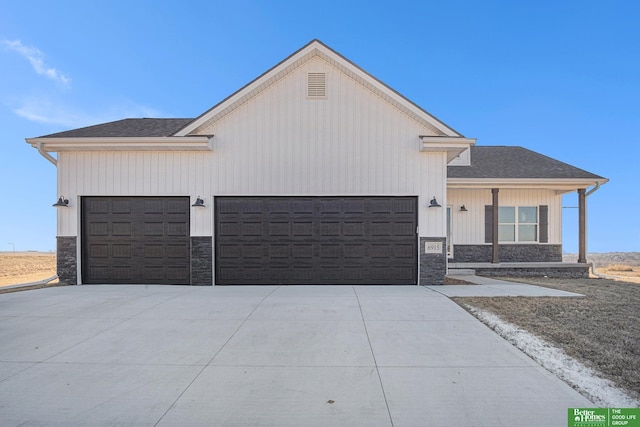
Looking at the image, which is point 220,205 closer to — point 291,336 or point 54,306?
point 54,306

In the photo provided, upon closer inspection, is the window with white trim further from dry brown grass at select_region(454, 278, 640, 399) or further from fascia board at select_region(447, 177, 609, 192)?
dry brown grass at select_region(454, 278, 640, 399)

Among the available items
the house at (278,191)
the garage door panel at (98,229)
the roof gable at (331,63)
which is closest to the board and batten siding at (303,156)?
the house at (278,191)

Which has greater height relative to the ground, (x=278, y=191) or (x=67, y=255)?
(x=278, y=191)

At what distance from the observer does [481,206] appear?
13.8 metres

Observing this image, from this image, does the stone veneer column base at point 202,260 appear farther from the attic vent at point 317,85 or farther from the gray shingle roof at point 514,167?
the gray shingle roof at point 514,167

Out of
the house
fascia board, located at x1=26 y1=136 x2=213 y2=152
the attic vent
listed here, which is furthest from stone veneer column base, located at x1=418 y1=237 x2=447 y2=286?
fascia board, located at x1=26 y1=136 x2=213 y2=152

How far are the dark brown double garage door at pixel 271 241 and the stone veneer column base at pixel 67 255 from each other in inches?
10.6

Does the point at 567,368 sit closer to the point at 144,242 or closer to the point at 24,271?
the point at 144,242

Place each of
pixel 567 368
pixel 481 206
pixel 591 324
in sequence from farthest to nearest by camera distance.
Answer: pixel 481 206 → pixel 591 324 → pixel 567 368

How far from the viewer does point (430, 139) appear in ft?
30.2

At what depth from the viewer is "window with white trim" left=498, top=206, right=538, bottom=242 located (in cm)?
1388

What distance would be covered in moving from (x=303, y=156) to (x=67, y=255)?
732 cm

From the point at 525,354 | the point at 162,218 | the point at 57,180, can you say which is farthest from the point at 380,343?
the point at 57,180

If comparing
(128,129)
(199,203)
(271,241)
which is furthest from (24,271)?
(271,241)
